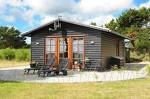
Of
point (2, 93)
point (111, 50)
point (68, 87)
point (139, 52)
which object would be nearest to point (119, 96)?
point (68, 87)

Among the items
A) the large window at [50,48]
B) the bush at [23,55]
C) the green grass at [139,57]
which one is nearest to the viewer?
the large window at [50,48]

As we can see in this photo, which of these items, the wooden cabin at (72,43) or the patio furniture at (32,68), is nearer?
the patio furniture at (32,68)

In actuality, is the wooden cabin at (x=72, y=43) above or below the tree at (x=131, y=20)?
below

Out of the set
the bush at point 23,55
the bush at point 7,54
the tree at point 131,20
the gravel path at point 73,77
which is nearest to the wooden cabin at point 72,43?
the gravel path at point 73,77

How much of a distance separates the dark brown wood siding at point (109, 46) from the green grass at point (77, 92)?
289 inches

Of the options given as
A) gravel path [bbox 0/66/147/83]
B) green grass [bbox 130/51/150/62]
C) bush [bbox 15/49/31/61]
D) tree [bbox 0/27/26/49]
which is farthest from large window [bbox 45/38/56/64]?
tree [bbox 0/27/26/49]

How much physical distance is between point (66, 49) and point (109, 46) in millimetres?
2951

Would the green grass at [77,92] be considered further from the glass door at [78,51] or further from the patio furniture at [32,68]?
the glass door at [78,51]

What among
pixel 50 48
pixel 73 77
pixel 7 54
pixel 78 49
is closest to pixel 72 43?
pixel 78 49

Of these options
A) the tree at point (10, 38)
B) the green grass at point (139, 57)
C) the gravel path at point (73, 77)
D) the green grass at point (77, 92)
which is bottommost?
the green grass at point (77, 92)

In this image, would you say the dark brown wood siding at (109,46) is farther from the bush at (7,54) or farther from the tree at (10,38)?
the tree at (10,38)

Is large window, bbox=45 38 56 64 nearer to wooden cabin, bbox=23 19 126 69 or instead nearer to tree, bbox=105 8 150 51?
wooden cabin, bbox=23 19 126 69

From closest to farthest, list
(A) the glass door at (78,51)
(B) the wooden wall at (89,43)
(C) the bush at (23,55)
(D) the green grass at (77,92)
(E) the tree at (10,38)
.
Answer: (D) the green grass at (77,92)
(B) the wooden wall at (89,43)
(A) the glass door at (78,51)
(C) the bush at (23,55)
(E) the tree at (10,38)

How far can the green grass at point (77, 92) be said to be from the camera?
30.1 feet
